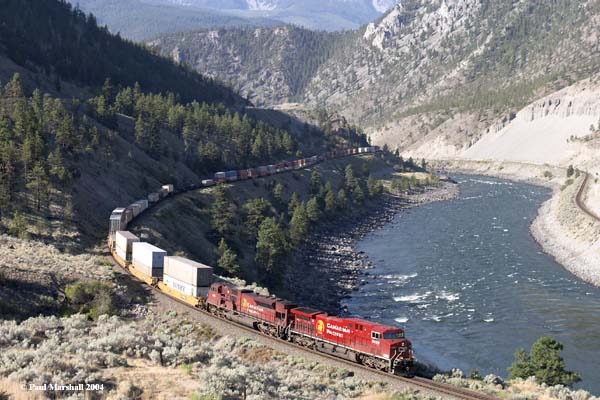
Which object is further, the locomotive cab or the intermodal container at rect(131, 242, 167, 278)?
the intermodal container at rect(131, 242, 167, 278)

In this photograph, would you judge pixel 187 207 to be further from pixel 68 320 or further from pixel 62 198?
pixel 68 320

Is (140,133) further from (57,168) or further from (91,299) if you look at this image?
(91,299)

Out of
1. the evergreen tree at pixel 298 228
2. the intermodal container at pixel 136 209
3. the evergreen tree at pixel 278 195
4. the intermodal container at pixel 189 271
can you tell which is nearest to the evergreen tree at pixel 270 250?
the evergreen tree at pixel 298 228

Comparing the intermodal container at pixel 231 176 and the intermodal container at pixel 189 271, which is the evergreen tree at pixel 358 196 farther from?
the intermodal container at pixel 189 271

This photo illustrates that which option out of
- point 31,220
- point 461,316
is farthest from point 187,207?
point 461,316

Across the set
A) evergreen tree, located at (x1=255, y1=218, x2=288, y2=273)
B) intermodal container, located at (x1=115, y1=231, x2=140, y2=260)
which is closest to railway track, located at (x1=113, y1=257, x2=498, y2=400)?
intermodal container, located at (x1=115, y1=231, x2=140, y2=260)

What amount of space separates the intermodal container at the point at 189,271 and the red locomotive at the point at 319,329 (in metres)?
2.47

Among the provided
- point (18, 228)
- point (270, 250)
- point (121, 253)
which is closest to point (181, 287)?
point (121, 253)

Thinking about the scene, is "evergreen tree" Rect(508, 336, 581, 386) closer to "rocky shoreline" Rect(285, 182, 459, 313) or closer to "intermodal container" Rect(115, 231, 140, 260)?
"rocky shoreline" Rect(285, 182, 459, 313)

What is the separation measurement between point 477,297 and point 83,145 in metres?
67.2

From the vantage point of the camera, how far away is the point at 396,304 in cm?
7762

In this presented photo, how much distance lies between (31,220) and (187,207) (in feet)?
96.2

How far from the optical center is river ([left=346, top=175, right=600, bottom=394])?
62.0 metres

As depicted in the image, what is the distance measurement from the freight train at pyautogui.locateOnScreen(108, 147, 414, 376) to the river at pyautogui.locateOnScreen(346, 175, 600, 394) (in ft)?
61.8
